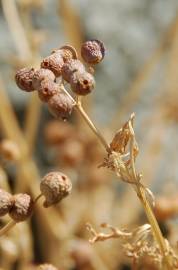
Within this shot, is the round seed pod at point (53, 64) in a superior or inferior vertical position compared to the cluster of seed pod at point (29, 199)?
superior

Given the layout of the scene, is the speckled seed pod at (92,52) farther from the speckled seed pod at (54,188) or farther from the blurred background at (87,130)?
the blurred background at (87,130)

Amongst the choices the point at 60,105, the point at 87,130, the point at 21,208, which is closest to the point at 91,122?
the point at 60,105

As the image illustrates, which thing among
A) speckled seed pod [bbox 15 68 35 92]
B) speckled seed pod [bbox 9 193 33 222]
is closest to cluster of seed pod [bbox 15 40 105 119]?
speckled seed pod [bbox 15 68 35 92]

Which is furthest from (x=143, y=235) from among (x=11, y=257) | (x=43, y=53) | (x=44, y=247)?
(x=43, y=53)

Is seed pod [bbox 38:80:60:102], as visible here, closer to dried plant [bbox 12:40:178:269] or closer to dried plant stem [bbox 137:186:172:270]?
dried plant [bbox 12:40:178:269]

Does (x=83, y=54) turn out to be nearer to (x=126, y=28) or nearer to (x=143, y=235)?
(x=143, y=235)

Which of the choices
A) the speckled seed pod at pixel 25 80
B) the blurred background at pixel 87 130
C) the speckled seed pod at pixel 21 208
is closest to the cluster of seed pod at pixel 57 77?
the speckled seed pod at pixel 25 80

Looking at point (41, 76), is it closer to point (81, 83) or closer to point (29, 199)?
point (81, 83)
